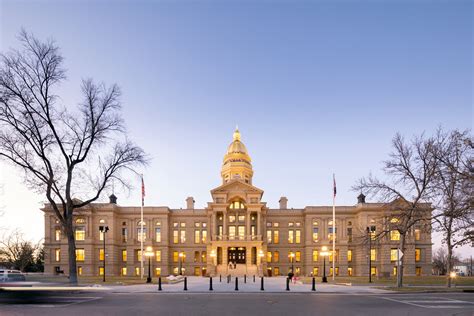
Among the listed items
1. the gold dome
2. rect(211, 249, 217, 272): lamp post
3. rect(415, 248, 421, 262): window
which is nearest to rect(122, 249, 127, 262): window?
rect(211, 249, 217, 272): lamp post

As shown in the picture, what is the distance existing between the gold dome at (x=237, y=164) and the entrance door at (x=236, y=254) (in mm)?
21172

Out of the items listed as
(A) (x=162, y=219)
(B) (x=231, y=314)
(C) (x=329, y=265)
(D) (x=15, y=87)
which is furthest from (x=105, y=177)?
(C) (x=329, y=265)

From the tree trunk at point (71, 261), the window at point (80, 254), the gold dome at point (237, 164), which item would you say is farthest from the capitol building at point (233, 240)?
the tree trunk at point (71, 261)

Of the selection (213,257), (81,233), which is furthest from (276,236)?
(81,233)

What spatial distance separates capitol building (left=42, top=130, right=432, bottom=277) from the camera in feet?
307

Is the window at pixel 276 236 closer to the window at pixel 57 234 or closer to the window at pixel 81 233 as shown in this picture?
the window at pixel 81 233

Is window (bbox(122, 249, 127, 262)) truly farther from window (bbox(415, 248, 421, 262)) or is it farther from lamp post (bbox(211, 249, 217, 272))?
window (bbox(415, 248, 421, 262))

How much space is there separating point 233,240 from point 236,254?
459 centimetres

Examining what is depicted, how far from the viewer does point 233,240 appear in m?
94.7

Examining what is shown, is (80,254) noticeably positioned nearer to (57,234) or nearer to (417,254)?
(57,234)

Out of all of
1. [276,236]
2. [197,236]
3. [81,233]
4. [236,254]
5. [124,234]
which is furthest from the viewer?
[197,236]

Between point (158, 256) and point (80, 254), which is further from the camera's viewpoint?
point (158, 256)

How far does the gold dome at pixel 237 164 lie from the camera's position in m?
114

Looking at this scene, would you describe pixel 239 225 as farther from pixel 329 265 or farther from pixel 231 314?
pixel 231 314
